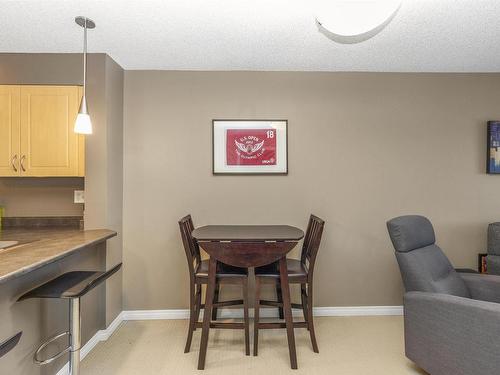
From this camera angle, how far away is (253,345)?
2320 mm

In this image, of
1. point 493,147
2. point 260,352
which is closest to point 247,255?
point 260,352

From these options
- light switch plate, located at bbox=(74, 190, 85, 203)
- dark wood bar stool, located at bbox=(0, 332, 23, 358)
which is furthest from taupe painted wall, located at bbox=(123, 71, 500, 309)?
dark wood bar stool, located at bbox=(0, 332, 23, 358)

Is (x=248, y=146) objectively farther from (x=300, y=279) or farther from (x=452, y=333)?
(x=452, y=333)

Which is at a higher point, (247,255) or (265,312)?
(247,255)

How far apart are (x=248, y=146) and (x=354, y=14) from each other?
1.60 meters

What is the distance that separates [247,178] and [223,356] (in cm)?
151

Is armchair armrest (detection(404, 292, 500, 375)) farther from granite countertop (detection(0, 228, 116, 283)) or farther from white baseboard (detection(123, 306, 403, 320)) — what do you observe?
granite countertop (detection(0, 228, 116, 283))

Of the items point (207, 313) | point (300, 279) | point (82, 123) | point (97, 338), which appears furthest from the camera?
point (97, 338)

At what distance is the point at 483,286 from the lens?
212 centimetres

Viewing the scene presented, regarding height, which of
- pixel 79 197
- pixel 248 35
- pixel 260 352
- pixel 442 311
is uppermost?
pixel 248 35

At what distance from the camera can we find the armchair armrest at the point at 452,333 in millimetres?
1547

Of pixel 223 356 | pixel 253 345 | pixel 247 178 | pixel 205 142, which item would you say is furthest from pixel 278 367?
pixel 205 142

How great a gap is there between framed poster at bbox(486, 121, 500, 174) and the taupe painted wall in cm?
6

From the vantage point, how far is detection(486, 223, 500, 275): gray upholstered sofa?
2590 mm
